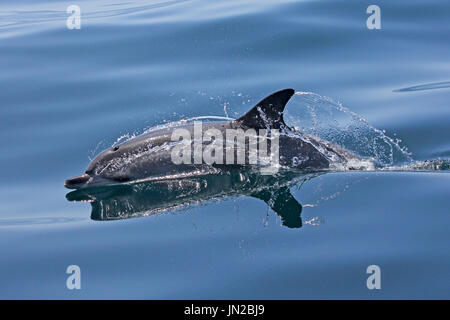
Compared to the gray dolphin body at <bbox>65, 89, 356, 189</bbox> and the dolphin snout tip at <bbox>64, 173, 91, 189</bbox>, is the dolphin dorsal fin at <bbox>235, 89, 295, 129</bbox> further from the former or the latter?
Result: the dolphin snout tip at <bbox>64, 173, 91, 189</bbox>

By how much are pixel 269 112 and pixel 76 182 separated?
9.01 feet

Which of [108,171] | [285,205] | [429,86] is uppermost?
[429,86]

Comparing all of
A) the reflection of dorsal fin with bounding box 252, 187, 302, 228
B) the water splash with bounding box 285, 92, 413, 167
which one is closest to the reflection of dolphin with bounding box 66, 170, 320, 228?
the reflection of dorsal fin with bounding box 252, 187, 302, 228

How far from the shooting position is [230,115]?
36.3 feet

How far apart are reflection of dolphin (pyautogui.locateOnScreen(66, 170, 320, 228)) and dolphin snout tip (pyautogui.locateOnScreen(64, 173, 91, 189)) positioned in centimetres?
8

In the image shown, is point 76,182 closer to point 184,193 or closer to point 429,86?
point 184,193

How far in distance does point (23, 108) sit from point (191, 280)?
6.51 metres

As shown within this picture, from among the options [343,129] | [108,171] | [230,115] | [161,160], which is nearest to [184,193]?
[161,160]

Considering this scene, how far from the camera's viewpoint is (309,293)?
593 cm

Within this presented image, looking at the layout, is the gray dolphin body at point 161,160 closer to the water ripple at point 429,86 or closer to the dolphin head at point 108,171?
the dolphin head at point 108,171

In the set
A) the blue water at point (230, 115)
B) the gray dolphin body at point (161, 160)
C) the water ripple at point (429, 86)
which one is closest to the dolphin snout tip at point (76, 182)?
the gray dolphin body at point (161, 160)

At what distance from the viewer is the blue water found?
6.41 m
